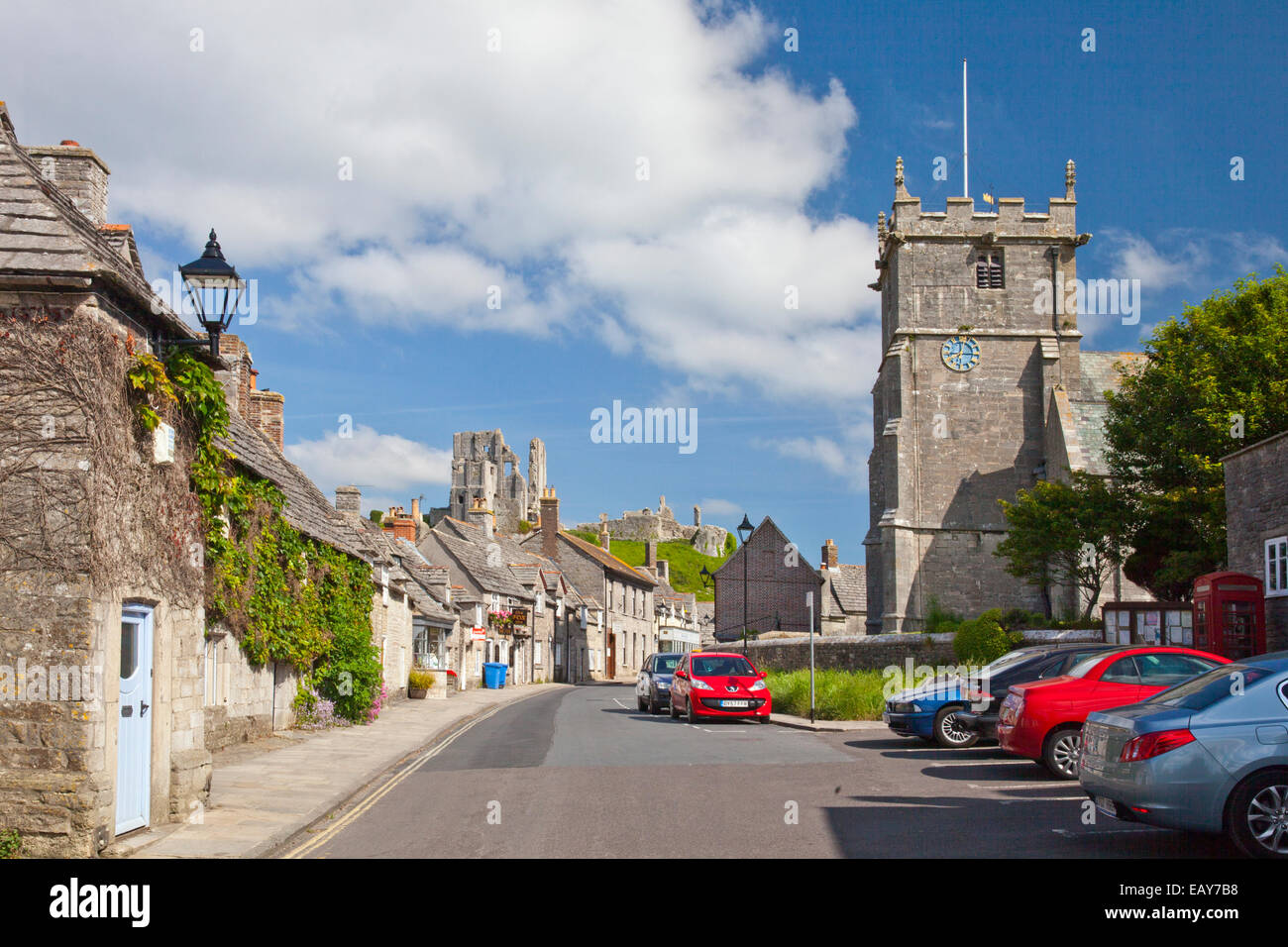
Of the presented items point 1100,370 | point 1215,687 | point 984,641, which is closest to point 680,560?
point 1100,370

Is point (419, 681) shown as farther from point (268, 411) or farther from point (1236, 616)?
point (1236, 616)

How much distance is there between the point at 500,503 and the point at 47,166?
126 meters

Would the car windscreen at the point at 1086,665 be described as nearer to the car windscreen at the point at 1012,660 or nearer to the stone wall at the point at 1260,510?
the car windscreen at the point at 1012,660

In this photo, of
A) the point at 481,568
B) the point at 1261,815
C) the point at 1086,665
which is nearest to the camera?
the point at 1261,815

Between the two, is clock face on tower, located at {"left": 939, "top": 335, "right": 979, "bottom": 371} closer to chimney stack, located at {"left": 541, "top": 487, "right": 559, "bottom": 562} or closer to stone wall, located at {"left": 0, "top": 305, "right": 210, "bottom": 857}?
chimney stack, located at {"left": 541, "top": 487, "right": 559, "bottom": 562}

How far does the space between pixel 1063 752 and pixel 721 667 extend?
472 inches

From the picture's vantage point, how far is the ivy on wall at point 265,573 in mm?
10594

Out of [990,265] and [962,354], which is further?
[990,265]

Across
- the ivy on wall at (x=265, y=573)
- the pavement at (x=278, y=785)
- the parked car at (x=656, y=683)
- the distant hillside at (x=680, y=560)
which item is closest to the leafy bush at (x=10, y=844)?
the pavement at (x=278, y=785)

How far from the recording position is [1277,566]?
1680 centimetres

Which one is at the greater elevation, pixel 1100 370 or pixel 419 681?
pixel 1100 370

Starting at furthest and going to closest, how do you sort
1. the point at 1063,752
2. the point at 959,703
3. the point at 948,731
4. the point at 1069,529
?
1. the point at 1069,529
2. the point at 948,731
3. the point at 959,703
4. the point at 1063,752

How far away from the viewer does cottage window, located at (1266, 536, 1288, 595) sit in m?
16.6

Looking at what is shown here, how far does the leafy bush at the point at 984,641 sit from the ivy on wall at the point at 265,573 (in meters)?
13.4
